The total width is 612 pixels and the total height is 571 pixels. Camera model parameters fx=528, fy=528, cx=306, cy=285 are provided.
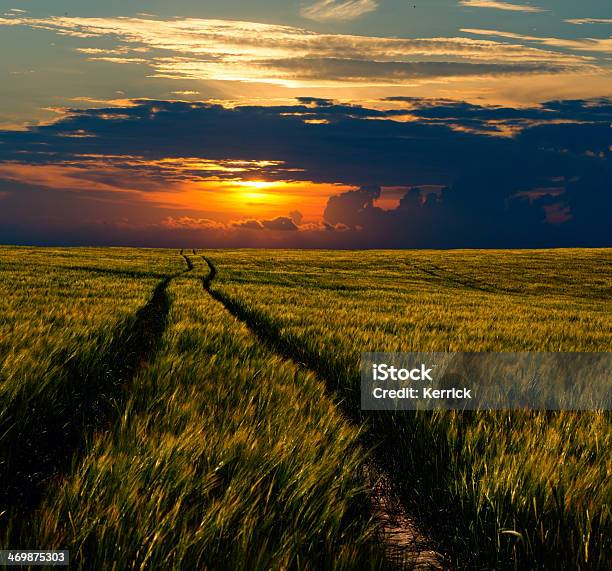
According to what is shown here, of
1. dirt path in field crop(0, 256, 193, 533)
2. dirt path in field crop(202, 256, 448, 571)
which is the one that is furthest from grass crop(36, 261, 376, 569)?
dirt path in field crop(0, 256, 193, 533)

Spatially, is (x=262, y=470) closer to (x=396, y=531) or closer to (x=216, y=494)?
(x=216, y=494)

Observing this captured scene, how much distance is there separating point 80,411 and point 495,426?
357 cm

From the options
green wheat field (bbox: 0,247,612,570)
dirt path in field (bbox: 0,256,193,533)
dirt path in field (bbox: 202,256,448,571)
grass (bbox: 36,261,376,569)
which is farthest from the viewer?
dirt path in field (bbox: 0,256,193,533)

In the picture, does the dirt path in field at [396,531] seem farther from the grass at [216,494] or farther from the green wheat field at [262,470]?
the grass at [216,494]

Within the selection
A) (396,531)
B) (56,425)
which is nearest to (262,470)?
(396,531)

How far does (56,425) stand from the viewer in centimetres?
438

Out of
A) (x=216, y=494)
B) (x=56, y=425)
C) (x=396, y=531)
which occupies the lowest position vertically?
(x=396, y=531)

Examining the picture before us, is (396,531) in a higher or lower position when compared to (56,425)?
lower

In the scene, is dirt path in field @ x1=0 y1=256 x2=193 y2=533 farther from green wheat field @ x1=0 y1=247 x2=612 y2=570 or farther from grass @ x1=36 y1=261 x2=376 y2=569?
grass @ x1=36 y1=261 x2=376 y2=569

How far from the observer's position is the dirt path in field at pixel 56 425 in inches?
133

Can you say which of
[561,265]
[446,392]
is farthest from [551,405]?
[561,265]

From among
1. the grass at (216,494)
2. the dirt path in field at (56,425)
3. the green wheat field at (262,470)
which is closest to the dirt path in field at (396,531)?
the green wheat field at (262,470)

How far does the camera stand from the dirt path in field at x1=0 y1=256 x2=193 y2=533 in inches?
133

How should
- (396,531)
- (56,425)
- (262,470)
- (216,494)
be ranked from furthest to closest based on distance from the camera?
(56,425) < (396,531) < (262,470) < (216,494)
